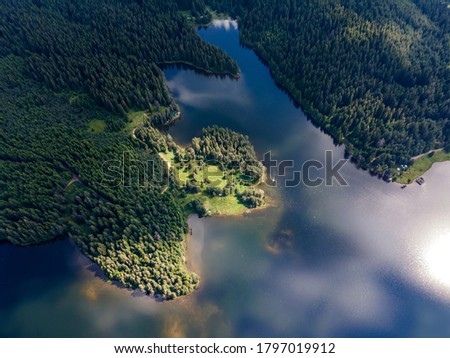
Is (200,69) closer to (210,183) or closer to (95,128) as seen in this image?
(95,128)

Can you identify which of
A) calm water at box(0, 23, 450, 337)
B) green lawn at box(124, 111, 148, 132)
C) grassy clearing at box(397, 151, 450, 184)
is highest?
grassy clearing at box(397, 151, 450, 184)

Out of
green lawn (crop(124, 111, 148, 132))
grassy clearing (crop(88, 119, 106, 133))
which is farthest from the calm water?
green lawn (crop(124, 111, 148, 132))

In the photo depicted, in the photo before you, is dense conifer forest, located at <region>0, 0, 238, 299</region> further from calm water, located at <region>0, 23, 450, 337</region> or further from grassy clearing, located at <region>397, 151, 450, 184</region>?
grassy clearing, located at <region>397, 151, 450, 184</region>

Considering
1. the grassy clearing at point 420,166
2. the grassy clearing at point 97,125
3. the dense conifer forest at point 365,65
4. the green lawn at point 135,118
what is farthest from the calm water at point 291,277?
the green lawn at point 135,118

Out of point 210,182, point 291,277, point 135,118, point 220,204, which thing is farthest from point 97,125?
point 291,277

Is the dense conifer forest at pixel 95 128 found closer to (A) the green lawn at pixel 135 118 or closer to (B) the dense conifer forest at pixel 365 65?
(A) the green lawn at pixel 135 118

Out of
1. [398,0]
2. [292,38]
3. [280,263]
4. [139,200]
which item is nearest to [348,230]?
[280,263]
